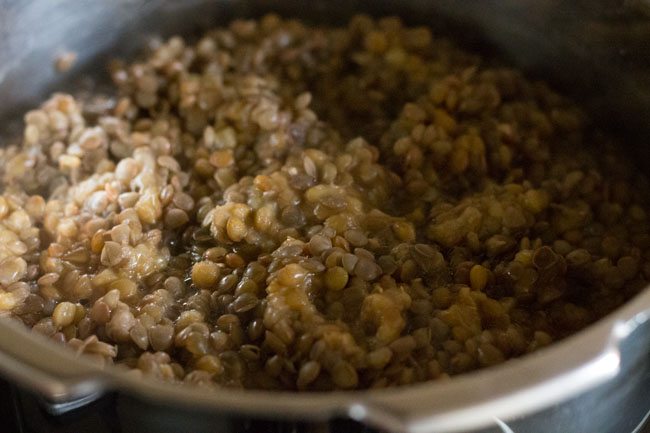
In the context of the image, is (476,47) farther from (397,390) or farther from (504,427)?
(397,390)

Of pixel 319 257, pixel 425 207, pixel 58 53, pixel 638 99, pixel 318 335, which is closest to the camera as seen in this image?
pixel 318 335

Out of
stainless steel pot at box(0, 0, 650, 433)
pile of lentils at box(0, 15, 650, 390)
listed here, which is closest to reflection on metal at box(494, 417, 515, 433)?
stainless steel pot at box(0, 0, 650, 433)

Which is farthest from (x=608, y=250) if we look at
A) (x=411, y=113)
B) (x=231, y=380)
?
(x=231, y=380)

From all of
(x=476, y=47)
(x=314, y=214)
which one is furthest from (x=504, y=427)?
(x=476, y=47)

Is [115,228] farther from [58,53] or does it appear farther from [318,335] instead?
[58,53]

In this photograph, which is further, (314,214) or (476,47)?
(476,47)


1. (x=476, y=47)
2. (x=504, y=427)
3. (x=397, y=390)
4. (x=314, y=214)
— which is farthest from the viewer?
(x=476, y=47)

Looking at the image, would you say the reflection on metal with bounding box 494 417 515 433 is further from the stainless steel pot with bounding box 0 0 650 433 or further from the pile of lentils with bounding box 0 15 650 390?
the pile of lentils with bounding box 0 15 650 390
